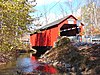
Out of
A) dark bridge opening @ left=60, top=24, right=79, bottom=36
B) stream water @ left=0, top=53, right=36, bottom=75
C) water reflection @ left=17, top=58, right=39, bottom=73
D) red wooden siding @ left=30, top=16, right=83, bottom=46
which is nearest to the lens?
stream water @ left=0, top=53, right=36, bottom=75

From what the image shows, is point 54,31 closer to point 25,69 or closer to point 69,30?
point 69,30

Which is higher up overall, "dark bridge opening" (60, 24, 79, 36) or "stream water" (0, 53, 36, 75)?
"dark bridge opening" (60, 24, 79, 36)

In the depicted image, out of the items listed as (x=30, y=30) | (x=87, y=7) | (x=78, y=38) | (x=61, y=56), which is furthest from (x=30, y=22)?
(x=87, y=7)

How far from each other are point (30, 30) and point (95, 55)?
6.35 m

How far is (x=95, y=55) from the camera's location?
17.8 meters

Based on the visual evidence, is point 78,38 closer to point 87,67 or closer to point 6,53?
point 87,67

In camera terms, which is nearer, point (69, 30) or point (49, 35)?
point (49, 35)

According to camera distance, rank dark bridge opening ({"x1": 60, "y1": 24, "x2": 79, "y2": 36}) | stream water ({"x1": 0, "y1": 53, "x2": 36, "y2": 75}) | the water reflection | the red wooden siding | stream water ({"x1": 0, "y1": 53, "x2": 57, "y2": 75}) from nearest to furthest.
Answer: stream water ({"x1": 0, "y1": 53, "x2": 57, "y2": 75}), stream water ({"x1": 0, "y1": 53, "x2": 36, "y2": 75}), the water reflection, the red wooden siding, dark bridge opening ({"x1": 60, "y1": 24, "x2": 79, "y2": 36})

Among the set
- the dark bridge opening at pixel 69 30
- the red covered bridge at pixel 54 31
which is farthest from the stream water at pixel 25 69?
the dark bridge opening at pixel 69 30

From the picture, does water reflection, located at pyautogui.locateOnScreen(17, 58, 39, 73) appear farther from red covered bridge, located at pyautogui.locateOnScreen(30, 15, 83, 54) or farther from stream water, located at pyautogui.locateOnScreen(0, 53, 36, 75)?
red covered bridge, located at pyautogui.locateOnScreen(30, 15, 83, 54)

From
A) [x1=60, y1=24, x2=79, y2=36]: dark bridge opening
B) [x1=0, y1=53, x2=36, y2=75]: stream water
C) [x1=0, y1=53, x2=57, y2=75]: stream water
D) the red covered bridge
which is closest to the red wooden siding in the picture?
the red covered bridge

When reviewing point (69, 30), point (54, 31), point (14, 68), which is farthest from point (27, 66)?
point (69, 30)

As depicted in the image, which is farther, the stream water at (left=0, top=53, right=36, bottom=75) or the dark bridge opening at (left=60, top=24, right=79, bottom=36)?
the dark bridge opening at (left=60, top=24, right=79, bottom=36)

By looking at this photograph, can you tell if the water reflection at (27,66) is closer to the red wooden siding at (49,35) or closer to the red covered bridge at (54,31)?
the red covered bridge at (54,31)
